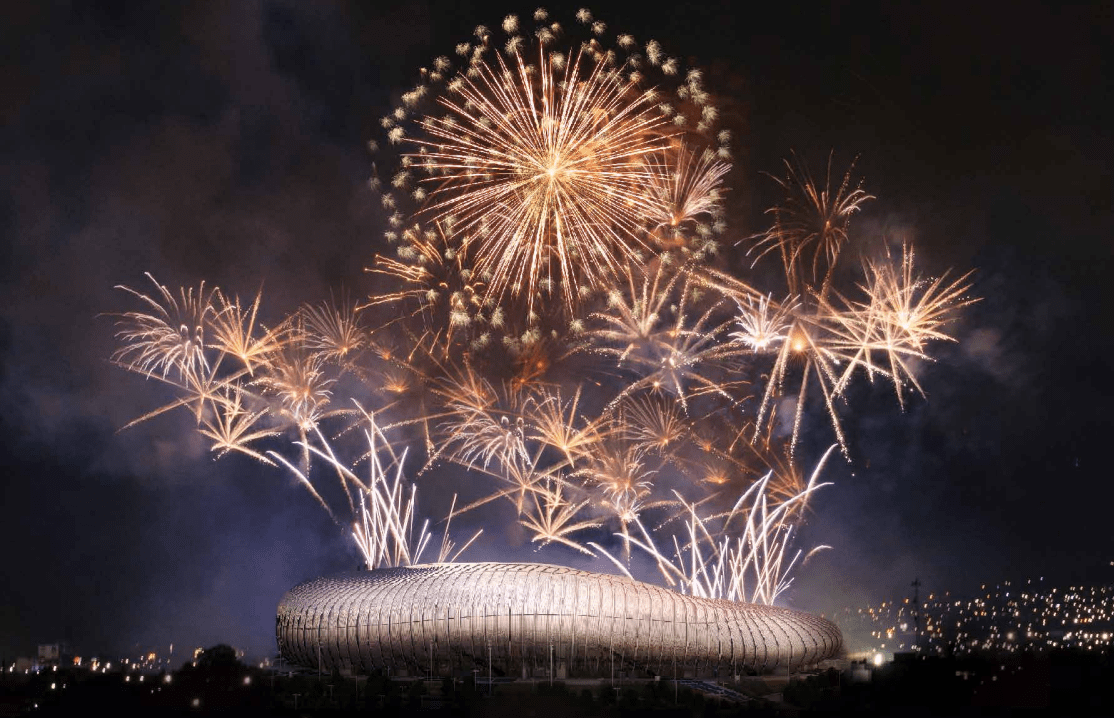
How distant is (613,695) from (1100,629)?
118 meters

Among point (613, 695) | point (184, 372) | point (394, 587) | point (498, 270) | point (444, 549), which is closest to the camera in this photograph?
point (613, 695)

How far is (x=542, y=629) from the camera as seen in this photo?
5119 centimetres

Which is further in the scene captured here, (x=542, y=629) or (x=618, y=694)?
(x=542, y=629)

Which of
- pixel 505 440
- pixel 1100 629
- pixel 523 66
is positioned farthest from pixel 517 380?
pixel 1100 629

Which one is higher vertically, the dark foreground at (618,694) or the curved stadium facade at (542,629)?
the curved stadium facade at (542,629)

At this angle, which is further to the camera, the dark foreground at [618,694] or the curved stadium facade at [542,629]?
the curved stadium facade at [542,629]

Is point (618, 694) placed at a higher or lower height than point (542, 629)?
lower

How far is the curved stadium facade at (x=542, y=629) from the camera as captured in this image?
2018 inches

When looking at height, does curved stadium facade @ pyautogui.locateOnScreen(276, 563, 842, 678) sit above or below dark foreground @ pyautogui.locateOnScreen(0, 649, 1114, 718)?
above

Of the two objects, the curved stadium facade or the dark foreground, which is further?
the curved stadium facade

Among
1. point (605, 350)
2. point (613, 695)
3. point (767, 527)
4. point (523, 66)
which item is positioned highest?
point (523, 66)

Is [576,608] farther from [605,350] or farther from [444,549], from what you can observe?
[444,549]

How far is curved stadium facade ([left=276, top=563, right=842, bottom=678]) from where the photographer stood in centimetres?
5125

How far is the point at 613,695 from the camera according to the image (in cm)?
4397
